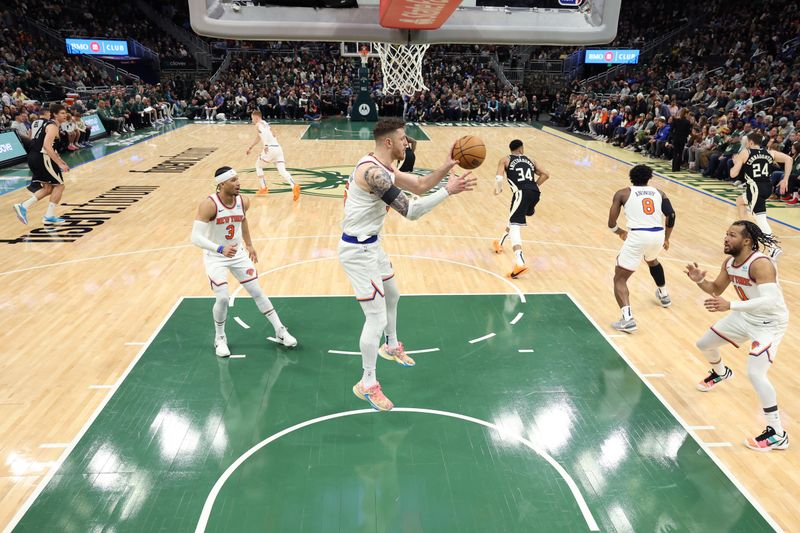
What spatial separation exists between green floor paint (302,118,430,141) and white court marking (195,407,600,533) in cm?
1774

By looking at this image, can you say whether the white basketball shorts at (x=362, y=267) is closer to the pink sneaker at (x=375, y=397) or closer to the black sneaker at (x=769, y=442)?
the pink sneaker at (x=375, y=397)

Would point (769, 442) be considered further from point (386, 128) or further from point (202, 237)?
point (202, 237)

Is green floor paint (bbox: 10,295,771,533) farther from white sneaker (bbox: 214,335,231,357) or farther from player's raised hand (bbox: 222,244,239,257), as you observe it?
player's raised hand (bbox: 222,244,239,257)

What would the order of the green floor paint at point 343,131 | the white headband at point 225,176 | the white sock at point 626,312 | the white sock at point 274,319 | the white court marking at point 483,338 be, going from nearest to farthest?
the white headband at point 225,176 < the white sock at point 274,319 < the white court marking at point 483,338 < the white sock at point 626,312 < the green floor paint at point 343,131

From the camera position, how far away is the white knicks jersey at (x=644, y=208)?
6.50 meters

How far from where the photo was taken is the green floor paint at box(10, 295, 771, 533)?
3891mm

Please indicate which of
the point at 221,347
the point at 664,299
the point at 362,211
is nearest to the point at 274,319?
the point at 221,347

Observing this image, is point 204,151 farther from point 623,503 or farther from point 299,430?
point 623,503

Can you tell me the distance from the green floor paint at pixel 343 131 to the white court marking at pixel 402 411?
17739mm

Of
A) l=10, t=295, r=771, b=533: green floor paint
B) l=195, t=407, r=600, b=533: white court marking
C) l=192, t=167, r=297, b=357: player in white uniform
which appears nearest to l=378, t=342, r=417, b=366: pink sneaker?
l=10, t=295, r=771, b=533: green floor paint

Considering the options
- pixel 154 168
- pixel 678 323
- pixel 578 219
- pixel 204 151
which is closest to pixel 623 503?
pixel 678 323

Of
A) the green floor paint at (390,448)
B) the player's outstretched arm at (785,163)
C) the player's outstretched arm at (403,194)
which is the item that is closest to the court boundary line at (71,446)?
the green floor paint at (390,448)

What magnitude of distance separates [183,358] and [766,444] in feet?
16.9

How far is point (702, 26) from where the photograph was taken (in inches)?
1217
